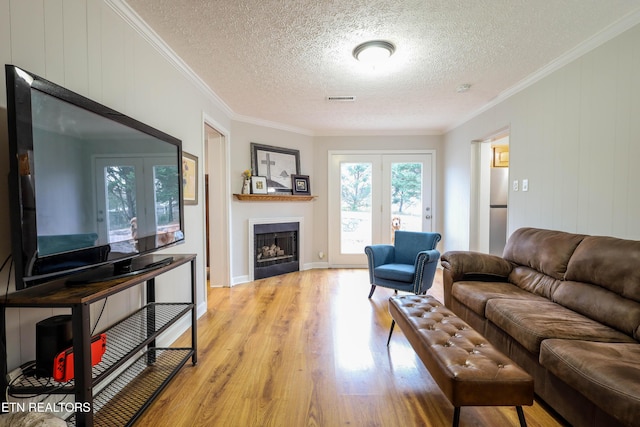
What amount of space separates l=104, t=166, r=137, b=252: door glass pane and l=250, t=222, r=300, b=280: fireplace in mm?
2745

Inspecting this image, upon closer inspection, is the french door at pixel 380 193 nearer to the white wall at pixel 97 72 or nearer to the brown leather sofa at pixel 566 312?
the brown leather sofa at pixel 566 312

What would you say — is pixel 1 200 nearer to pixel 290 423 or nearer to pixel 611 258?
pixel 290 423

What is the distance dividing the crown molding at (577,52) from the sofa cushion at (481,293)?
1.95 meters

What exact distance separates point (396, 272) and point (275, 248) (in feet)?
7.19

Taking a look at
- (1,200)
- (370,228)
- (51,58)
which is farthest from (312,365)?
(370,228)

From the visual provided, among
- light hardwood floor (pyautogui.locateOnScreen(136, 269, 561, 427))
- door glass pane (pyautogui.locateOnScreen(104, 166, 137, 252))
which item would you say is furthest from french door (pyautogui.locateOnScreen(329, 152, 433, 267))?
door glass pane (pyautogui.locateOnScreen(104, 166, 137, 252))

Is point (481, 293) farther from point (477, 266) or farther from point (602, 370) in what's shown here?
point (602, 370)

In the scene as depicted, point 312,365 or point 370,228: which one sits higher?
point 370,228

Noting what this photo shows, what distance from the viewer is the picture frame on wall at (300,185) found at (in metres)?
4.82

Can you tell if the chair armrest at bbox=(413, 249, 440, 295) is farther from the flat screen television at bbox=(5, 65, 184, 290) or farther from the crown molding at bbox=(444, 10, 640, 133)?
the flat screen television at bbox=(5, 65, 184, 290)

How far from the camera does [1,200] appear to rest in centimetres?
117

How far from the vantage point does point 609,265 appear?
70.2 inches

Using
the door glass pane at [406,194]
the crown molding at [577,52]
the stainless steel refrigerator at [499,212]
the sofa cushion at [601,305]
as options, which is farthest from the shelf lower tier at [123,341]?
the stainless steel refrigerator at [499,212]

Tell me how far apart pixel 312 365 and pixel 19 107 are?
207 cm
